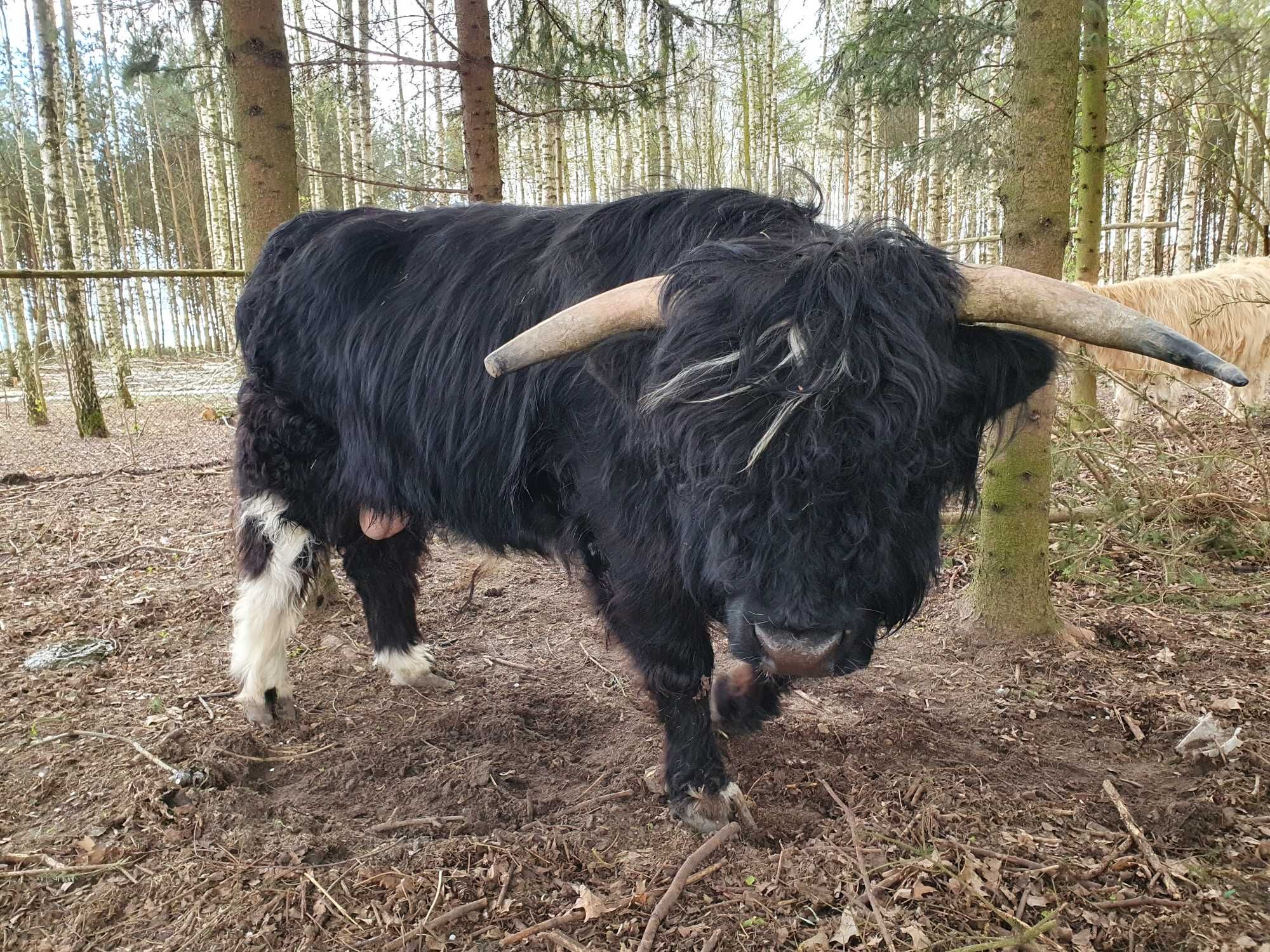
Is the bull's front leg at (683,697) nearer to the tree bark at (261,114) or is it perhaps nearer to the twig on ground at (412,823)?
the twig on ground at (412,823)

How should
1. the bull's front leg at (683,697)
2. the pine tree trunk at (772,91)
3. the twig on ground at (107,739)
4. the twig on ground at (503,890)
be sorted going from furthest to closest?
the pine tree trunk at (772,91), the twig on ground at (107,739), the bull's front leg at (683,697), the twig on ground at (503,890)

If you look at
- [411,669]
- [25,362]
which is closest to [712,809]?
[411,669]

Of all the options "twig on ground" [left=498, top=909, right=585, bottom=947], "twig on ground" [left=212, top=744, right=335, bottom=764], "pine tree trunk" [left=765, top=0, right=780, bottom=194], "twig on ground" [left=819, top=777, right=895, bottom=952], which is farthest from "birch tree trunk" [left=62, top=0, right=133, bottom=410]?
"pine tree trunk" [left=765, top=0, right=780, bottom=194]

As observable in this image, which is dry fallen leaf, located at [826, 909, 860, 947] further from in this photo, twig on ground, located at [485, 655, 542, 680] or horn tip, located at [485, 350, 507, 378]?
twig on ground, located at [485, 655, 542, 680]

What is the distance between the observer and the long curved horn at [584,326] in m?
1.95

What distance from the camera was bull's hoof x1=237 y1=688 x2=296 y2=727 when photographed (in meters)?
3.23

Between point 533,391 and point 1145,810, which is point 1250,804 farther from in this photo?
point 533,391

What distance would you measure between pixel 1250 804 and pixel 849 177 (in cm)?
2148

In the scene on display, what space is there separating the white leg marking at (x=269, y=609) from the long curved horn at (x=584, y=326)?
6.38 feet

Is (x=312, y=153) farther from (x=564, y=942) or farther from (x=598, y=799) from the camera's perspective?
(x=564, y=942)

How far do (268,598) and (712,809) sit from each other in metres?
2.22

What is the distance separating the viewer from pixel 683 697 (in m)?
2.59

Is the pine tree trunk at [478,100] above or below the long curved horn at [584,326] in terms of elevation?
above

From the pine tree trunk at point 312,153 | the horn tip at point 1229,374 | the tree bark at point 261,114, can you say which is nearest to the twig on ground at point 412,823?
the horn tip at point 1229,374
